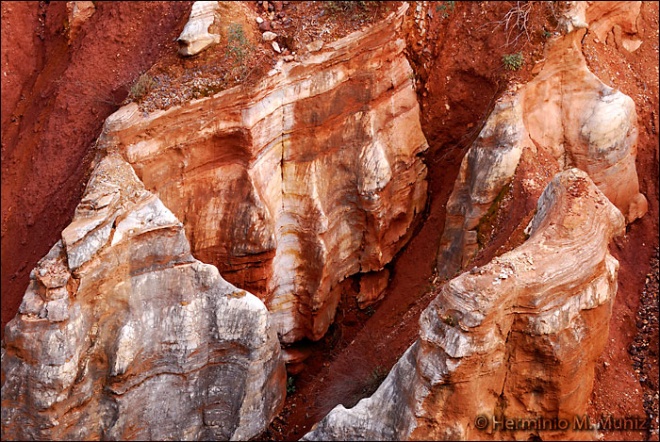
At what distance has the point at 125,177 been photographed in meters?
11.8

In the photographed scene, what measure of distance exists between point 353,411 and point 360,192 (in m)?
5.03

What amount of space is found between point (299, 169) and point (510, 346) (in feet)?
17.9

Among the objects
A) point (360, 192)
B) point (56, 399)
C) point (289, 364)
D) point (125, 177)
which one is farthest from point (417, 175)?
point (56, 399)

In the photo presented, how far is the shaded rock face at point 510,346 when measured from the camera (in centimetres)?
930

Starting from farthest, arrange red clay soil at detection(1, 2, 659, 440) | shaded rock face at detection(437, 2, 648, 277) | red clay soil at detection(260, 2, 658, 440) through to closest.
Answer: shaded rock face at detection(437, 2, 648, 277) < red clay soil at detection(1, 2, 659, 440) < red clay soil at detection(260, 2, 658, 440)

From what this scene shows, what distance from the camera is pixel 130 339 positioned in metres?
11.3

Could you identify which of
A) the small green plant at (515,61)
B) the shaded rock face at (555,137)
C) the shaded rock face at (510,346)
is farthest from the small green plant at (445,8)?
the shaded rock face at (510,346)

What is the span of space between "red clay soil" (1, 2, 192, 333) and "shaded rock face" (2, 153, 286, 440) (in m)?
2.08

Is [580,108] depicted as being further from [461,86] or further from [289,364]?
[289,364]

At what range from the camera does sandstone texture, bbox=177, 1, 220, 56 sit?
13164mm

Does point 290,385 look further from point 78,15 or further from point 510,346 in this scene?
point 78,15

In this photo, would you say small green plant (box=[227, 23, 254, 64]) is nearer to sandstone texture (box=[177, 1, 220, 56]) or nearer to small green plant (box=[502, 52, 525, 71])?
sandstone texture (box=[177, 1, 220, 56])

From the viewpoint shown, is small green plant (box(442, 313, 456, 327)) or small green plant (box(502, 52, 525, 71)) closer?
small green plant (box(442, 313, 456, 327))

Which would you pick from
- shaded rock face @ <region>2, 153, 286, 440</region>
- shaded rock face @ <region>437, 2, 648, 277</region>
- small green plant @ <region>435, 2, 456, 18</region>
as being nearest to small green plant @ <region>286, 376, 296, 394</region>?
shaded rock face @ <region>2, 153, 286, 440</region>
